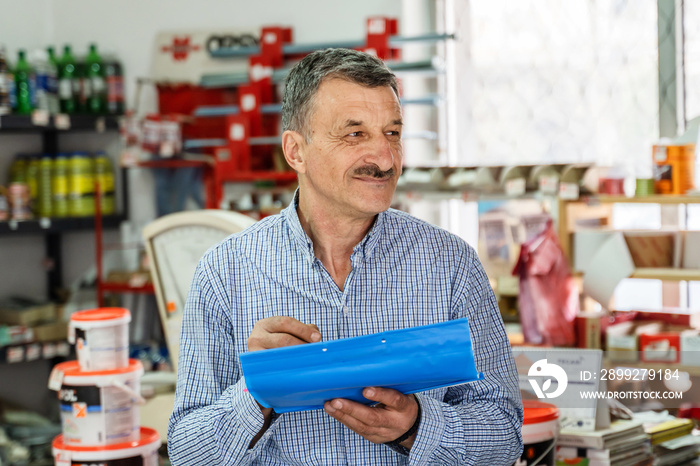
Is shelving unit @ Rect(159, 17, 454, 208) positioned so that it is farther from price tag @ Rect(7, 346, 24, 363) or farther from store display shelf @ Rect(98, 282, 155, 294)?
price tag @ Rect(7, 346, 24, 363)

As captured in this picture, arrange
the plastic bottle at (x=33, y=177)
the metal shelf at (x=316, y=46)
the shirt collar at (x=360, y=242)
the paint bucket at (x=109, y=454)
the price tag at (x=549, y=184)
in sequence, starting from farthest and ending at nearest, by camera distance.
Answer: the plastic bottle at (x=33, y=177), the metal shelf at (x=316, y=46), the price tag at (x=549, y=184), the paint bucket at (x=109, y=454), the shirt collar at (x=360, y=242)

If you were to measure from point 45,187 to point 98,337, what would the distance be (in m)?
2.29

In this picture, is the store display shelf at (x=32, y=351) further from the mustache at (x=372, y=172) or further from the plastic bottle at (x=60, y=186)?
the mustache at (x=372, y=172)

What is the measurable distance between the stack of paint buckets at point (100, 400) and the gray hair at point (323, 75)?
1.43 metres

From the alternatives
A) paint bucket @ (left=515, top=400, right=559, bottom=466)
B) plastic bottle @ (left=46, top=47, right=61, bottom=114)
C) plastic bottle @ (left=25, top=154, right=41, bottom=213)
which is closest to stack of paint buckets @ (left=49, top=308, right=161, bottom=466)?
paint bucket @ (left=515, top=400, right=559, bottom=466)

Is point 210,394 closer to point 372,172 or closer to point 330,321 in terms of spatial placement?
point 330,321

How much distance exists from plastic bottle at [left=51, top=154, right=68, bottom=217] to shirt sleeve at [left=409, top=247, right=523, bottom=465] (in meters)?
3.64

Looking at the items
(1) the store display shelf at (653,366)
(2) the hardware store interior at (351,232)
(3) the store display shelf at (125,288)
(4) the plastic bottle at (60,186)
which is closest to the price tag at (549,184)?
(2) the hardware store interior at (351,232)

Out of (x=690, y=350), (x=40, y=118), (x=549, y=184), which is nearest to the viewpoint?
(x=690, y=350)

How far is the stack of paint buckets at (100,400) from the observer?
9.07 ft

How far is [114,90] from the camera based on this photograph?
498cm

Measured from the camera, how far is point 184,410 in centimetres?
161

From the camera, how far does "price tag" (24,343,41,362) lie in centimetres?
454

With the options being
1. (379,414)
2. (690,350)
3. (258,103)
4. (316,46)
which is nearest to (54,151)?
(258,103)
